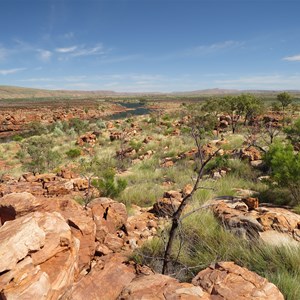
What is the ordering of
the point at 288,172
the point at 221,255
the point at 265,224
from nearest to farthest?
1. the point at 221,255
2. the point at 265,224
3. the point at 288,172

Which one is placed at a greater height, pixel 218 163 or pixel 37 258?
pixel 37 258

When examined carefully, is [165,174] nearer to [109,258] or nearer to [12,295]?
[109,258]

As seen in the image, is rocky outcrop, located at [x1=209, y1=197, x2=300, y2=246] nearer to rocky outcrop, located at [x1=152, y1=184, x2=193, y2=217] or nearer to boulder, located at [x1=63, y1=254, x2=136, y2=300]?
rocky outcrop, located at [x1=152, y1=184, x2=193, y2=217]

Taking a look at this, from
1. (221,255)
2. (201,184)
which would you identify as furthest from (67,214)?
(201,184)

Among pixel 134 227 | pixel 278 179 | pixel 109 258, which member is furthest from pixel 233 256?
pixel 278 179

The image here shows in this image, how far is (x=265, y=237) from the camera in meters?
4.06

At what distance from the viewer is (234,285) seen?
8.82ft

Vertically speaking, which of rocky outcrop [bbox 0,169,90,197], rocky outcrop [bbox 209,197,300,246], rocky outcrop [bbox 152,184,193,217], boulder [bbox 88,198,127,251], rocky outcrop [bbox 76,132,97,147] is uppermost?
rocky outcrop [bbox 209,197,300,246]

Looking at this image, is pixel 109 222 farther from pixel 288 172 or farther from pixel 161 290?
pixel 288 172

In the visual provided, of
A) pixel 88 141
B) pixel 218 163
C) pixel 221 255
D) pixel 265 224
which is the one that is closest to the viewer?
pixel 221 255

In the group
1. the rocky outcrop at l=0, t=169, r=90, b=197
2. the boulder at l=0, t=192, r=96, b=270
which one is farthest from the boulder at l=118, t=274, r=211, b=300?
the rocky outcrop at l=0, t=169, r=90, b=197

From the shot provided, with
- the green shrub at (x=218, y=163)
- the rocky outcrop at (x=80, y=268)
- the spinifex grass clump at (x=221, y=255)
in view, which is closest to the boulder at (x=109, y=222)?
the rocky outcrop at (x=80, y=268)

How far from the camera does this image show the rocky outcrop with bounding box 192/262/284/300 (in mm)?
2576

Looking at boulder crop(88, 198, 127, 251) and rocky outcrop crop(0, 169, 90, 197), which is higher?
boulder crop(88, 198, 127, 251)
